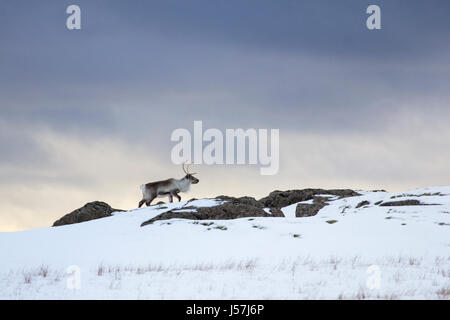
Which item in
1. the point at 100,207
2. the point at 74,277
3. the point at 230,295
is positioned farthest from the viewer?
the point at 100,207

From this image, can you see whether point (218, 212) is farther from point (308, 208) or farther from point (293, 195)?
point (293, 195)

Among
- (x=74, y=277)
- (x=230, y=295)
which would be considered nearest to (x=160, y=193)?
(x=74, y=277)


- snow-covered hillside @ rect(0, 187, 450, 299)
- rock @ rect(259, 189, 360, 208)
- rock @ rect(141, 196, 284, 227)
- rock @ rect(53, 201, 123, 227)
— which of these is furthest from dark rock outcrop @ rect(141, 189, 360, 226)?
rock @ rect(53, 201, 123, 227)

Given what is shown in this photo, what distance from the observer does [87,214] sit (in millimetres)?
29812

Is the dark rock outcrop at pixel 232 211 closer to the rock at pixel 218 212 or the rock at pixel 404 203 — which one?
the rock at pixel 218 212

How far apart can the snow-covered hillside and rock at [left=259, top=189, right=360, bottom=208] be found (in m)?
10.4

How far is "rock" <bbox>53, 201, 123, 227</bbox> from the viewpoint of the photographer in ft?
97.6

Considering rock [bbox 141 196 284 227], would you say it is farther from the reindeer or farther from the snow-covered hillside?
the reindeer

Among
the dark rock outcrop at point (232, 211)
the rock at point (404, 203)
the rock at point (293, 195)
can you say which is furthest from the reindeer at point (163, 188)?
the rock at point (404, 203)

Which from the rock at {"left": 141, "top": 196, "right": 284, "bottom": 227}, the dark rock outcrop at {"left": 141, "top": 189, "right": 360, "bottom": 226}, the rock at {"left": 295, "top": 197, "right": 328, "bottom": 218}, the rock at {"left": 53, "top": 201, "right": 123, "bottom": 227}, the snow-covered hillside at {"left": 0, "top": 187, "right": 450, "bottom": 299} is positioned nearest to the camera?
the snow-covered hillside at {"left": 0, "top": 187, "right": 450, "bottom": 299}
